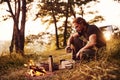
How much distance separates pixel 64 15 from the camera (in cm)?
2784

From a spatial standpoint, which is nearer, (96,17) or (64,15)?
(64,15)

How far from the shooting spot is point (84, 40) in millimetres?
9008

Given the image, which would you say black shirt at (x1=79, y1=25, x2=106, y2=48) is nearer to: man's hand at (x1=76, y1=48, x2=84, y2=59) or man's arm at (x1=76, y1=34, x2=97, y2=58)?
man's arm at (x1=76, y1=34, x2=97, y2=58)

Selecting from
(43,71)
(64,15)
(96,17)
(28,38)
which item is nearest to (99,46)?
(43,71)

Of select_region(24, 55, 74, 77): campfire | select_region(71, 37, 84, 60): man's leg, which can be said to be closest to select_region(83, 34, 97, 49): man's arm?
select_region(71, 37, 84, 60): man's leg

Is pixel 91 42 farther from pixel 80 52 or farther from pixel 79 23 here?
pixel 79 23

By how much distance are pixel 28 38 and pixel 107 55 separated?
1848 centimetres

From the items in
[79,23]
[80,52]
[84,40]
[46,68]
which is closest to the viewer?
[80,52]

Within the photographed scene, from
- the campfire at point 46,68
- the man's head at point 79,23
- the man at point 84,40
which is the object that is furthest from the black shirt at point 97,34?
the campfire at point 46,68

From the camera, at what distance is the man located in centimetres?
847

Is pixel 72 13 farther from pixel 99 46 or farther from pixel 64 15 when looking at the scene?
pixel 99 46

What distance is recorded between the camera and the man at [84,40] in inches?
333

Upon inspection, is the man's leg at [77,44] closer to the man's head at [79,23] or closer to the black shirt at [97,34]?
the black shirt at [97,34]

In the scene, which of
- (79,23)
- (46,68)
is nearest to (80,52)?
(79,23)
